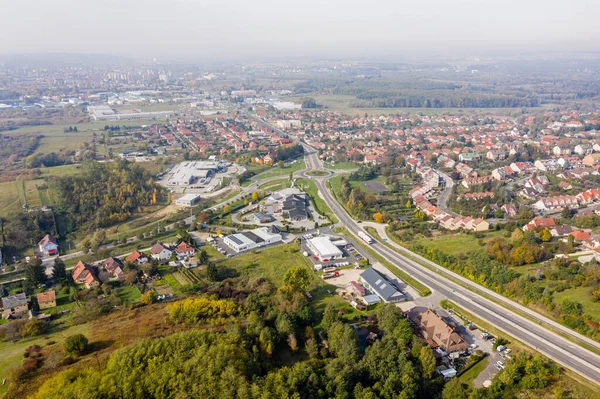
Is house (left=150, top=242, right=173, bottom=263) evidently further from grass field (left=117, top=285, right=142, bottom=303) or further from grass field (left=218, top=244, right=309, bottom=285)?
grass field (left=218, top=244, right=309, bottom=285)

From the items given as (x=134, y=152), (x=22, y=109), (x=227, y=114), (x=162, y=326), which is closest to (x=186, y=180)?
Result: (x=134, y=152)

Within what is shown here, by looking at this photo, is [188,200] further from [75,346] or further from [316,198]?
[75,346]

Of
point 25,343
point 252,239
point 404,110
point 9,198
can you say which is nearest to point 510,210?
point 252,239

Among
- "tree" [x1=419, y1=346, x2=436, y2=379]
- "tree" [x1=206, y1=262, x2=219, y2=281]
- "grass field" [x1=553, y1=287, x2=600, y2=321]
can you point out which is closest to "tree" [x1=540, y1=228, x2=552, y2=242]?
"grass field" [x1=553, y1=287, x2=600, y2=321]

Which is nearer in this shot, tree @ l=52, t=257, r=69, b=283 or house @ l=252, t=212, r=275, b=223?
tree @ l=52, t=257, r=69, b=283

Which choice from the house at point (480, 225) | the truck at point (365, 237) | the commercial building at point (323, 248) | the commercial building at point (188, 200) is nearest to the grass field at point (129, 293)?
the commercial building at point (323, 248)

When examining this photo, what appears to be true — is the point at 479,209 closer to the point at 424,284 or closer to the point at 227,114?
the point at 424,284
